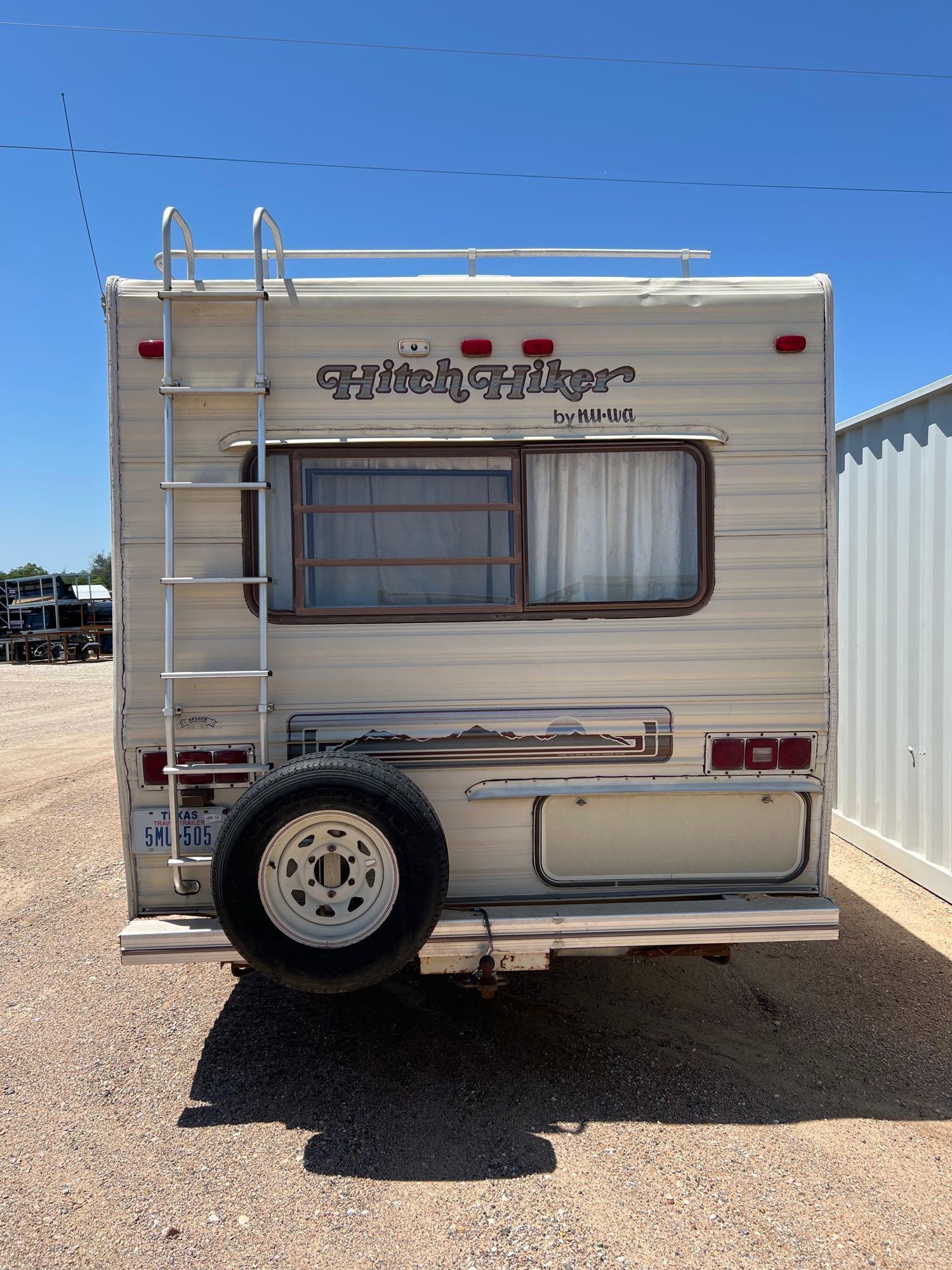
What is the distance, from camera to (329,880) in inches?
118

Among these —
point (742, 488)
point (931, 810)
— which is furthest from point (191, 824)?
point (931, 810)

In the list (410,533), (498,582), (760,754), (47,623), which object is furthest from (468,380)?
(47,623)

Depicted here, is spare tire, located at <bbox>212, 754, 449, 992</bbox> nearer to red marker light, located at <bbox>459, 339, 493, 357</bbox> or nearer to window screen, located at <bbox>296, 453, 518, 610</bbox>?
window screen, located at <bbox>296, 453, 518, 610</bbox>

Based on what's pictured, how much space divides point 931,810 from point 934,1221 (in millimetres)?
3031

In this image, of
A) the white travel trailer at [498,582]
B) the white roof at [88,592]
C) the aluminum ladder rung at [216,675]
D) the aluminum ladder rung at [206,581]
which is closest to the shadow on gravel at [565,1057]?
the white travel trailer at [498,582]

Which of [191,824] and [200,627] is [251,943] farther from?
[200,627]

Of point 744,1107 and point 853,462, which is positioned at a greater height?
point 853,462

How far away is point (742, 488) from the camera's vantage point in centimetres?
324

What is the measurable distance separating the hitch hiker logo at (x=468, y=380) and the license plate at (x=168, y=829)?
1.72m

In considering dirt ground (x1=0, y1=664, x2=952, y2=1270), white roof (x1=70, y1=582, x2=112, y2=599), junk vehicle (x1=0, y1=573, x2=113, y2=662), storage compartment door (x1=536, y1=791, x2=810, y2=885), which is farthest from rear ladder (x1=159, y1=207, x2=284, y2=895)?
white roof (x1=70, y1=582, x2=112, y2=599)

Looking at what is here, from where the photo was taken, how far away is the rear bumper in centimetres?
297

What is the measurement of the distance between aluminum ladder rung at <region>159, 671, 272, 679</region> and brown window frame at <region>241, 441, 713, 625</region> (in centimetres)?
25

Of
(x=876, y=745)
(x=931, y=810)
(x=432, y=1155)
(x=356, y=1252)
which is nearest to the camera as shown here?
(x=356, y=1252)

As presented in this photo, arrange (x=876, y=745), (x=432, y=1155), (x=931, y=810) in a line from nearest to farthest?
(x=432, y=1155) < (x=931, y=810) < (x=876, y=745)
